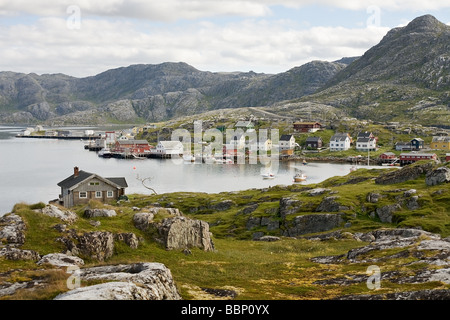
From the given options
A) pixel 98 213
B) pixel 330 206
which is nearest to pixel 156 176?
pixel 330 206

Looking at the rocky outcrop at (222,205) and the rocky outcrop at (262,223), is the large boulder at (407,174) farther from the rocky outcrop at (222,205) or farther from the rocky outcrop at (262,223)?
the rocky outcrop at (222,205)

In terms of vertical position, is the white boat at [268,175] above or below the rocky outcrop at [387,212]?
below

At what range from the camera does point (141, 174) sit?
6673 inches

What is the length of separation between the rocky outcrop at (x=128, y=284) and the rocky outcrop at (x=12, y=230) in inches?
365

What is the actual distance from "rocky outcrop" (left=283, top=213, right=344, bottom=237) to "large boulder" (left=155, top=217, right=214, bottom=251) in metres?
27.7

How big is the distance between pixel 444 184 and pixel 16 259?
6232cm

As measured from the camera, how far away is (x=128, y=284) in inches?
731

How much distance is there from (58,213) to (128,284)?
18.1 meters

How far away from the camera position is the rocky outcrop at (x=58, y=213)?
34.1m

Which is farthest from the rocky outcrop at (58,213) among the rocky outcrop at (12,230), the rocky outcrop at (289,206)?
the rocky outcrop at (289,206)

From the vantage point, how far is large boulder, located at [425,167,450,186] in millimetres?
70000

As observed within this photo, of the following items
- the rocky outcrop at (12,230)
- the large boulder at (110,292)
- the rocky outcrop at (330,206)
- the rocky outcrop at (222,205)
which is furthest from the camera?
the rocky outcrop at (222,205)

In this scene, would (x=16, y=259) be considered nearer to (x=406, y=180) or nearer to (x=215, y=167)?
(x=406, y=180)

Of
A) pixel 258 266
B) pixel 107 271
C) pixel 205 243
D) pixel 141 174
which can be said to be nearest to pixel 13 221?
pixel 107 271
